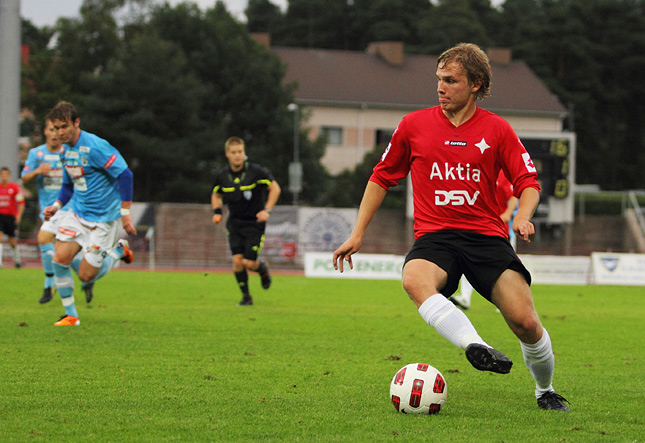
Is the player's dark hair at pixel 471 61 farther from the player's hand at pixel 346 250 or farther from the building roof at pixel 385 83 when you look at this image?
the building roof at pixel 385 83

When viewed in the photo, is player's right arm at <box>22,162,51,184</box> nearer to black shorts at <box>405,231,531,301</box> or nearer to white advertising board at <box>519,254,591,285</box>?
black shorts at <box>405,231,531,301</box>

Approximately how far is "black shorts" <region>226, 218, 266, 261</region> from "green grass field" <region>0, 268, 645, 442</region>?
0.86 metres

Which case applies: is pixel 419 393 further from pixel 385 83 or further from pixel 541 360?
pixel 385 83

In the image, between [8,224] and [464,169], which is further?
[8,224]

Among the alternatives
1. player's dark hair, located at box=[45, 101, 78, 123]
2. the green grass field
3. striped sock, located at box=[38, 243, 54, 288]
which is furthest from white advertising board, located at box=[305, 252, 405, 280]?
Result: player's dark hair, located at box=[45, 101, 78, 123]

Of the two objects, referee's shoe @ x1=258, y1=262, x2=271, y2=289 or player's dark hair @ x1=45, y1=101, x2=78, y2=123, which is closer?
player's dark hair @ x1=45, y1=101, x2=78, y2=123

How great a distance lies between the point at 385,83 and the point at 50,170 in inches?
1820

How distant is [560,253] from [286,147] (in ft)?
55.2

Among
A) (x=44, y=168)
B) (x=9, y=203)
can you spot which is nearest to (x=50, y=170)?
(x=44, y=168)

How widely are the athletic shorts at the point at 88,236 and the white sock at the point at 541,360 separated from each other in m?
5.48

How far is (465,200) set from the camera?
499cm

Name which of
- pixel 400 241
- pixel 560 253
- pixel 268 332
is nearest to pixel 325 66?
pixel 400 241

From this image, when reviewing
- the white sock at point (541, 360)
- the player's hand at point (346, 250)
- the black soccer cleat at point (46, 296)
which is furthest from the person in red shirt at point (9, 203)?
the white sock at point (541, 360)

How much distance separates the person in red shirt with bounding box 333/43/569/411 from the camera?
4852 mm
